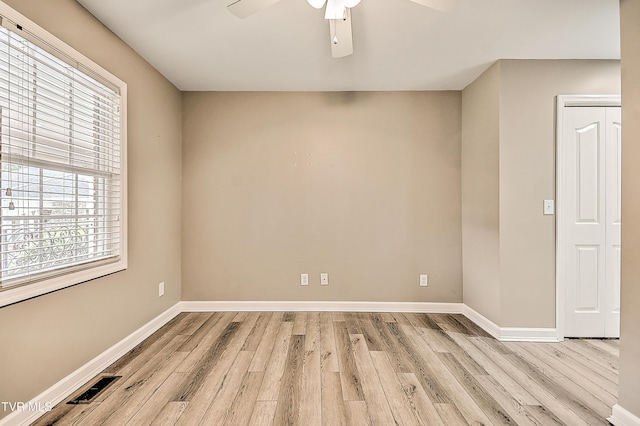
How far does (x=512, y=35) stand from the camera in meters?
2.54

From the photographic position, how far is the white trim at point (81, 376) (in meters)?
1.75

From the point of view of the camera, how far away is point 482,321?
327 cm

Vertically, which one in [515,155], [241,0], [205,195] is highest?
[241,0]

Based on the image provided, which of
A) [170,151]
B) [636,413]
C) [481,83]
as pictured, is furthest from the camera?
[170,151]

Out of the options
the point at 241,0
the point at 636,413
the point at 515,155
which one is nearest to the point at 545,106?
the point at 515,155

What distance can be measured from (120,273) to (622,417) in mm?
3344

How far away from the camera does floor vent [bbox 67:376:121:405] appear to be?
1995 millimetres

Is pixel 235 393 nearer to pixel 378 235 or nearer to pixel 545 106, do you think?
pixel 378 235

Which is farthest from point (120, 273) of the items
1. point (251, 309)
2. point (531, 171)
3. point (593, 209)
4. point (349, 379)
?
point (593, 209)

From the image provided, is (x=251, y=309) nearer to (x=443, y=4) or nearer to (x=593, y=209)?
(x=443, y=4)

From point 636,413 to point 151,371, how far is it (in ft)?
9.53

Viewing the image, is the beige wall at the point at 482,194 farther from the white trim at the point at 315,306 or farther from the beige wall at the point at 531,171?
the white trim at the point at 315,306

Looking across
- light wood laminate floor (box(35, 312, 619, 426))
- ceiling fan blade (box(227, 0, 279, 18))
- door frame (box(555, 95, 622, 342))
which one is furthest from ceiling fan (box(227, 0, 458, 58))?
light wood laminate floor (box(35, 312, 619, 426))

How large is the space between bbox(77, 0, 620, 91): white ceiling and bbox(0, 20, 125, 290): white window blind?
2.01 feet
